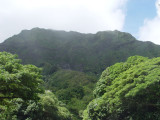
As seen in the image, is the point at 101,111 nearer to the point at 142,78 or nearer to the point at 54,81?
the point at 142,78

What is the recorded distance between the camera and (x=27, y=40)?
155m

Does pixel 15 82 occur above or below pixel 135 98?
above

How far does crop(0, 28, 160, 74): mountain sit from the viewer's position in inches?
4948

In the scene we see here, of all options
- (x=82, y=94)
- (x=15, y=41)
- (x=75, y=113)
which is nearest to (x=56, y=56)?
(x=15, y=41)

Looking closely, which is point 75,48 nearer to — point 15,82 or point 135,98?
point 135,98

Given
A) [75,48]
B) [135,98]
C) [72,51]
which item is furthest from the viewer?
[75,48]

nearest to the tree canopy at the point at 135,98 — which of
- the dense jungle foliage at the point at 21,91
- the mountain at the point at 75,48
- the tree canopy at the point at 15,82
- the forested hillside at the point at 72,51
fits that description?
the dense jungle foliage at the point at 21,91

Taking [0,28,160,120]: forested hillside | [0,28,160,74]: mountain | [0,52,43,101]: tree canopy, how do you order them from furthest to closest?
[0,28,160,74]: mountain
[0,28,160,120]: forested hillside
[0,52,43,101]: tree canopy

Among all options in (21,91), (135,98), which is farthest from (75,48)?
(21,91)

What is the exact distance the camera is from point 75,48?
501 feet

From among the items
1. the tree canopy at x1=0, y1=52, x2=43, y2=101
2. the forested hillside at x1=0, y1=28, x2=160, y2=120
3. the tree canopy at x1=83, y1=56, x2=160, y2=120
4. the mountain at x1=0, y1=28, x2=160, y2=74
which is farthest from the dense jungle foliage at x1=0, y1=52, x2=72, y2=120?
the mountain at x1=0, y1=28, x2=160, y2=74

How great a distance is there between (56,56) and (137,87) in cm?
13434

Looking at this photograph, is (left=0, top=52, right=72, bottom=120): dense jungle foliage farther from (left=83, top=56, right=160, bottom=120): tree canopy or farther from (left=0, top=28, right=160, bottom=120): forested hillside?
(left=0, top=28, right=160, bottom=120): forested hillside

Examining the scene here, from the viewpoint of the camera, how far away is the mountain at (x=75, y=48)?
12569 centimetres
